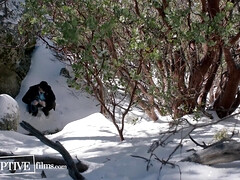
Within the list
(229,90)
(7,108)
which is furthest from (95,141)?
(7,108)

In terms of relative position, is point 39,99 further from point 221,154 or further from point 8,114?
point 221,154

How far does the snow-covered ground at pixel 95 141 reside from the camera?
2.68 meters

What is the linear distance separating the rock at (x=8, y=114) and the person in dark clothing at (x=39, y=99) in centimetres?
190

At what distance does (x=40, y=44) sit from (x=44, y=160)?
10.7 metres

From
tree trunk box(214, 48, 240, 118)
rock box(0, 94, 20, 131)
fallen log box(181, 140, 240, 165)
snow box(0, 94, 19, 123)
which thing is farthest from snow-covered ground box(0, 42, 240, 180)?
snow box(0, 94, 19, 123)

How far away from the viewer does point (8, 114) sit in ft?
26.9

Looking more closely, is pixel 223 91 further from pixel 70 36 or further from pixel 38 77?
pixel 38 77

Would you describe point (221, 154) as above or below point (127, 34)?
below

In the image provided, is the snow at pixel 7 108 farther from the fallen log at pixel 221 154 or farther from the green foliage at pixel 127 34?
the fallen log at pixel 221 154

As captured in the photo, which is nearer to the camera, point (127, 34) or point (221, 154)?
point (221, 154)

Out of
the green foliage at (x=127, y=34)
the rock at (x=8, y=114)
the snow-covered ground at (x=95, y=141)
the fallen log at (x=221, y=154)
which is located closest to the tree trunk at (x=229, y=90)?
the snow-covered ground at (x=95, y=141)

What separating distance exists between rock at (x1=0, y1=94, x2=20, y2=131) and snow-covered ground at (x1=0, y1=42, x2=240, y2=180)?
3.68 ft

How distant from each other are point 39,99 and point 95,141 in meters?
5.33

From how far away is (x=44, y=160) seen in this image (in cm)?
358
